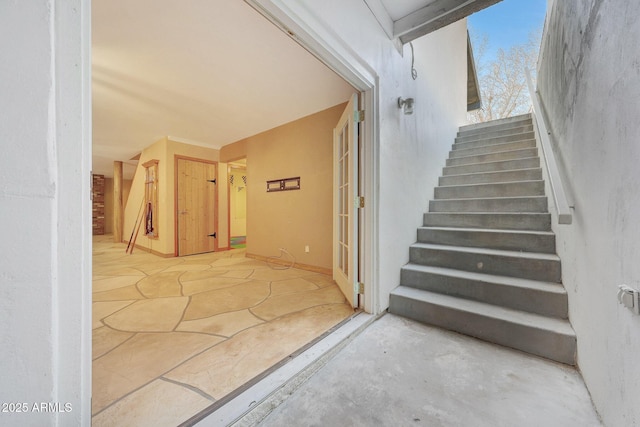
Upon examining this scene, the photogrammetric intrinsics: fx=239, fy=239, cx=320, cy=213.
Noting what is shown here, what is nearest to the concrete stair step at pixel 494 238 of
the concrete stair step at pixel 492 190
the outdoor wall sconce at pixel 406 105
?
the concrete stair step at pixel 492 190

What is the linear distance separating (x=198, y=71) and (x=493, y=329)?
3529mm

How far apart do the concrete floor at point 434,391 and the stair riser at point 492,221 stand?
126 centimetres

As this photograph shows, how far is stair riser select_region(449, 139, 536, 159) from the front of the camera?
10.6 ft

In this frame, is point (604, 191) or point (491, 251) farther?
point (491, 251)

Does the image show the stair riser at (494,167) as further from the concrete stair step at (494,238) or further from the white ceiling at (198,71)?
the white ceiling at (198,71)

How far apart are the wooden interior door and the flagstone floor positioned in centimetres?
145

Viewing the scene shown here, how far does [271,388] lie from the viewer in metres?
1.22

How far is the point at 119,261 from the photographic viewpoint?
14.5 feet

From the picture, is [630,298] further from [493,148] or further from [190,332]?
[493,148]

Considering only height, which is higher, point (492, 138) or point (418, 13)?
point (418, 13)

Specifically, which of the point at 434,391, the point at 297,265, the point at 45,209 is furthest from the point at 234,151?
the point at 434,391

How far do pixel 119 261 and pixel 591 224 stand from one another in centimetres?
607

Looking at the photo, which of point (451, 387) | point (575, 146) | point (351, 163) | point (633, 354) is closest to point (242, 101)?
point (351, 163)

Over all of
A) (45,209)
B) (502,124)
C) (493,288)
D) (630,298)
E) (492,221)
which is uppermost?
(502,124)
